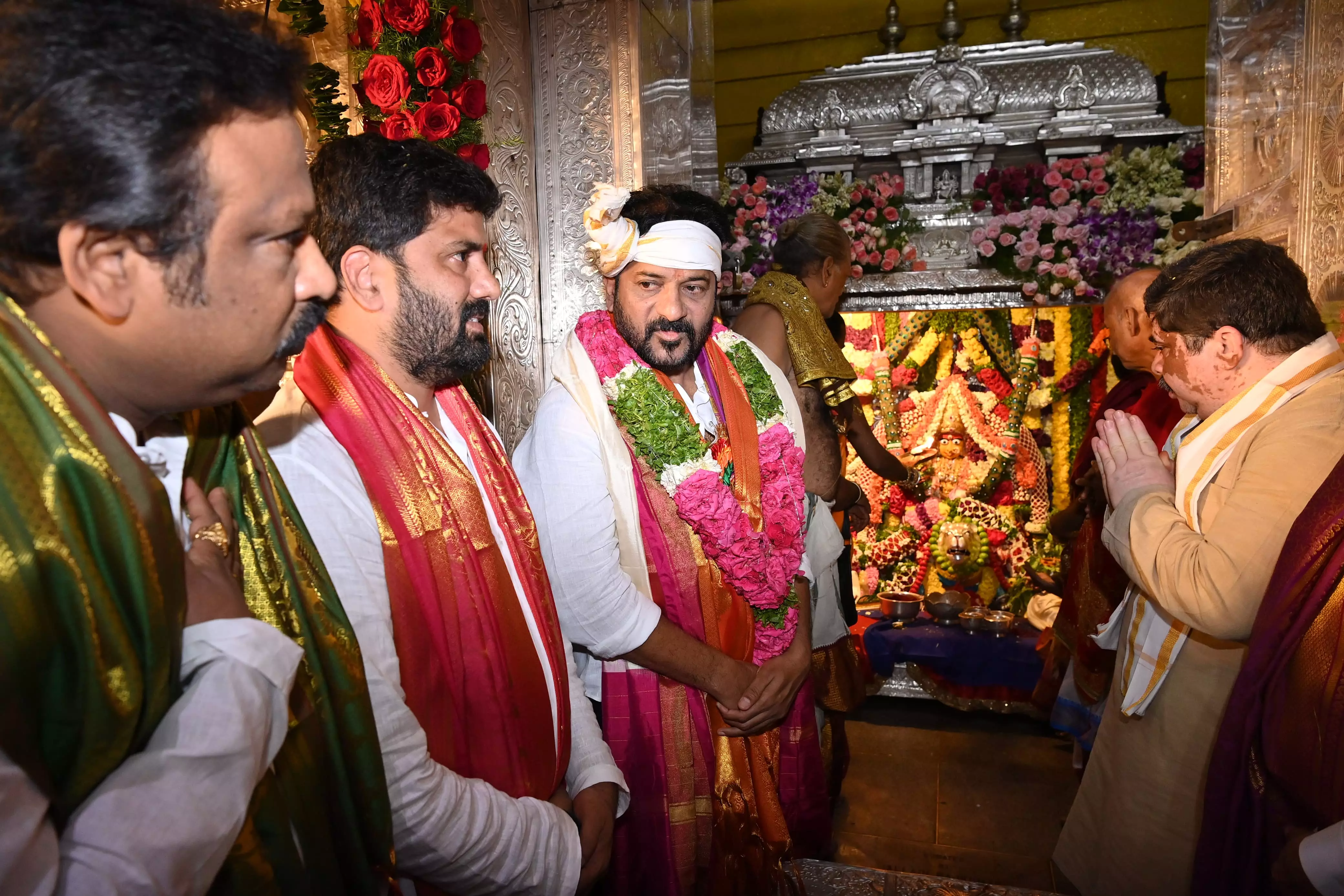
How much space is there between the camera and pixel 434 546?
1464 millimetres

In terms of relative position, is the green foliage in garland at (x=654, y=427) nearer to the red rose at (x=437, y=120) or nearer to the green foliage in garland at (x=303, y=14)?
the red rose at (x=437, y=120)

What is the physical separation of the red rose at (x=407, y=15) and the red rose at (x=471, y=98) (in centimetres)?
20

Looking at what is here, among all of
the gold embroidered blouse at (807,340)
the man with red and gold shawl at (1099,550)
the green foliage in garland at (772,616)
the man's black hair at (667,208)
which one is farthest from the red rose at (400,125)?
the man with red and gold shawl at (1099,550)

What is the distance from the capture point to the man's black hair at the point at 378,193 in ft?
5.14

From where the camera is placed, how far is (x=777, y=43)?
5832 mm

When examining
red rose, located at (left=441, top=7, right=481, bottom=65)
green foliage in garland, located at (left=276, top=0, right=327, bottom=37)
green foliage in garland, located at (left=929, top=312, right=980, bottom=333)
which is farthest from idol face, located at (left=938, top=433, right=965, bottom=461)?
green foliage in garland, located at (left=276, top=0, right=327, bottom=37)

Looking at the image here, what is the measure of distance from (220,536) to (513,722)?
2.20 ft

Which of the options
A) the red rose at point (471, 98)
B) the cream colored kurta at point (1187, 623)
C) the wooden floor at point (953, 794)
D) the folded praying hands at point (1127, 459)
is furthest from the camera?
the wooden floor at point (953, 794)

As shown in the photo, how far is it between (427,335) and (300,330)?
1.70ft

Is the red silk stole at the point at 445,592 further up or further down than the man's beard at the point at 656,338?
further down

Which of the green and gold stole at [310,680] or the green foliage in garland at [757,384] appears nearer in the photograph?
the green and gold stole at [310,680]

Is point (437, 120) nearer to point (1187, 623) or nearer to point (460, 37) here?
point (460, 37)

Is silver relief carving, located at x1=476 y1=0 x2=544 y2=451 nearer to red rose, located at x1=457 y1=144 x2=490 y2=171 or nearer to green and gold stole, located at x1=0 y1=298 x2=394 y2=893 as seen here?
red rose, located at x1=457 y1=144 x2=490 y2=171

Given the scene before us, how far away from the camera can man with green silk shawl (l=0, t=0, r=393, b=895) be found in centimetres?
78
